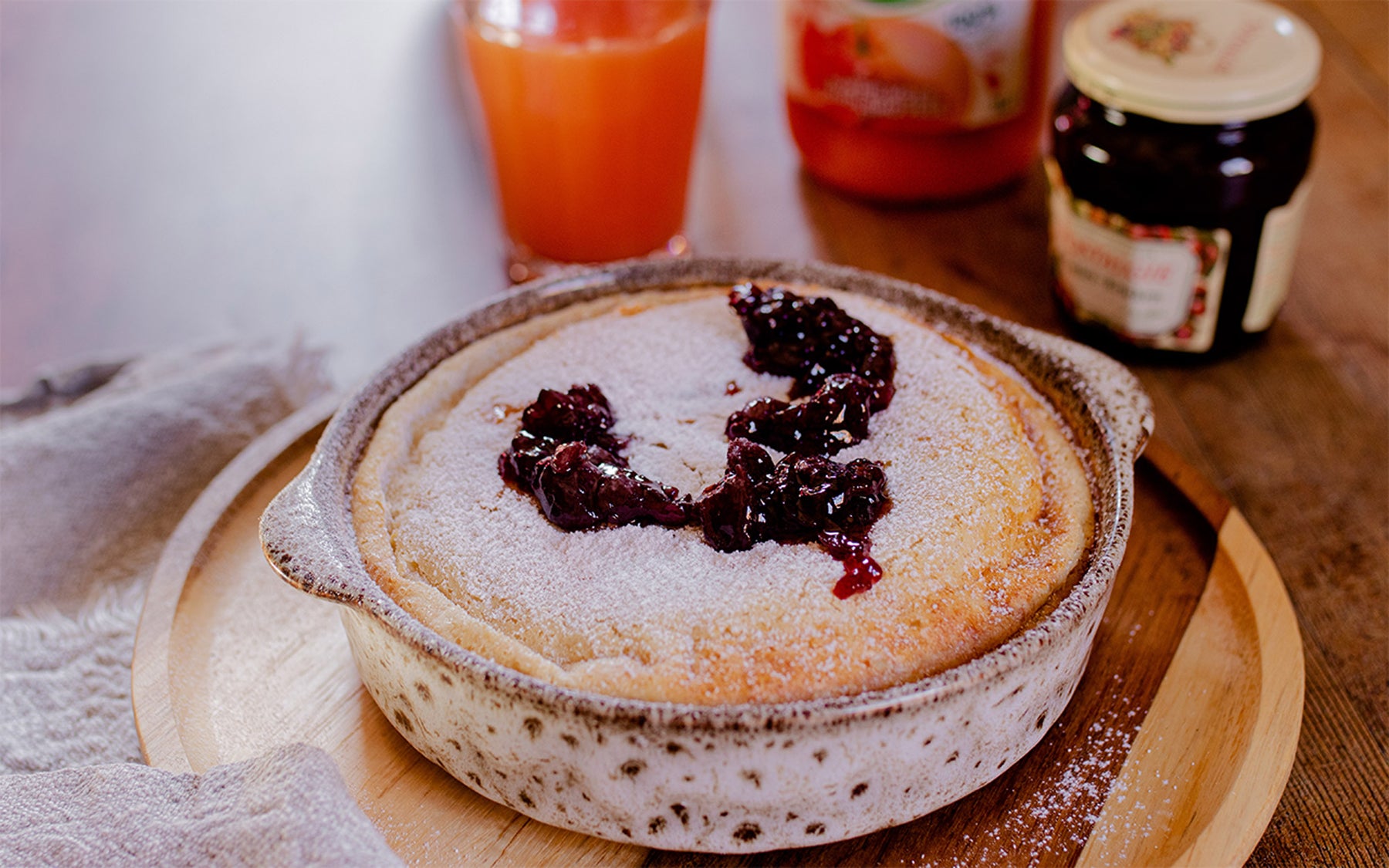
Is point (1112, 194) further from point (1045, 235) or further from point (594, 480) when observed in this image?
point (594, 480)

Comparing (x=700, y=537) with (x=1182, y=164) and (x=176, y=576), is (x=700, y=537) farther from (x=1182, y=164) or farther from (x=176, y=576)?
(x=1182, y=164)

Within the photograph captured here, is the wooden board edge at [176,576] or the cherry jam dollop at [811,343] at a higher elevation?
the cherry jam dollop at [811,343]

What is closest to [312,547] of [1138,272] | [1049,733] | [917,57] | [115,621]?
[115,621]

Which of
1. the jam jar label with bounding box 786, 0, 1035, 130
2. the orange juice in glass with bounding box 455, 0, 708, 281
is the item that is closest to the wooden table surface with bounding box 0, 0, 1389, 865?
the orange juice in glass with bounding box 455, 0, 708, 281

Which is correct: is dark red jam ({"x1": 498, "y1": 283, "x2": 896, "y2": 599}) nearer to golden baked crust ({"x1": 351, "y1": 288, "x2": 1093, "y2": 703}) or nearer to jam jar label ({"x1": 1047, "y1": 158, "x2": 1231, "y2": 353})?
golden baked crust ({"x1": 351, "y1": 288, "x2": 1093, "y2": 703})

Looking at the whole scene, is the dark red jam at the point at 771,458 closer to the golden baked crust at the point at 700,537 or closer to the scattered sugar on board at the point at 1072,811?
the golden baked crust at the point at 700,537

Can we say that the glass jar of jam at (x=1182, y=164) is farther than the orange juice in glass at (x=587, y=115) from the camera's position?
No

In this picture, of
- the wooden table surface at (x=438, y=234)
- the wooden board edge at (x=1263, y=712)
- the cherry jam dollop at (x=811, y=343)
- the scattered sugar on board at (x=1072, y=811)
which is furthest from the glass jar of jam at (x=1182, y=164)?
the scattered sugar on board at (x=1072, y=811)
